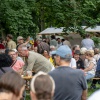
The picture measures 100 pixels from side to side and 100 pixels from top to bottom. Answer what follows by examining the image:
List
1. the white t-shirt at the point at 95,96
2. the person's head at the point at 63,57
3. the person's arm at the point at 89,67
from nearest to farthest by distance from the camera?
the white t-shirt at the point at 95,96
the person's head at the point at 63,57
the person's arm at the point at 89,67

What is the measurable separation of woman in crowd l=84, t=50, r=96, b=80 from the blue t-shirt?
25.1 feet

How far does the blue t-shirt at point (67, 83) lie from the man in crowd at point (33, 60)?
390 centimetres

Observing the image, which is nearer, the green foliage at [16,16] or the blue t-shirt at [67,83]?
the blue t-shirt at [67,83]

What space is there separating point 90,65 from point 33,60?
13.6ft

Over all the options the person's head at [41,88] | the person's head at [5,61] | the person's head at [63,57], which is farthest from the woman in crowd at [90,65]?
the person's head at [41,88]

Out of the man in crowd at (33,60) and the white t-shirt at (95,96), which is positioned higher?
the white t-shirt at (95,96)

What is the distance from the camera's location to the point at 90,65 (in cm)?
1344

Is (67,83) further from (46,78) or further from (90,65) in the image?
(90,65)

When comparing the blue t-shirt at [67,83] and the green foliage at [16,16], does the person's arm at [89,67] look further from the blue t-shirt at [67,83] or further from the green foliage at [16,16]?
the blue t-shirt at [67,83]

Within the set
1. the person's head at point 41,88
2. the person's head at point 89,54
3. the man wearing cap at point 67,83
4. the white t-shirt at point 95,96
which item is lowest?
the person's head at point 89,54

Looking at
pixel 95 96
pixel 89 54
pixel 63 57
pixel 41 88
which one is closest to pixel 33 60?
pixel 63 57

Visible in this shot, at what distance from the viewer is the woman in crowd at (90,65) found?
13367mm

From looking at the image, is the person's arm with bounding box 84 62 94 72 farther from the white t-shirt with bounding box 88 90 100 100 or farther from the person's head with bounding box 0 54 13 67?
the white t-shirt with bounding box 88 90 100 100

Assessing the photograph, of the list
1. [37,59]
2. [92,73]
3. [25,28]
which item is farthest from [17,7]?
[37,59]
